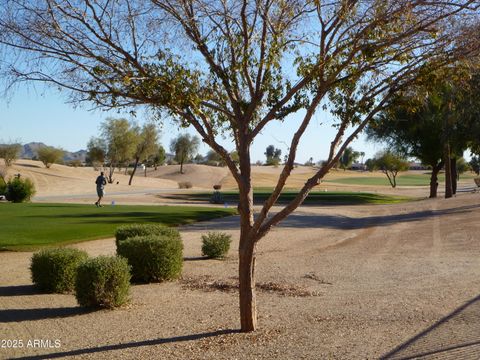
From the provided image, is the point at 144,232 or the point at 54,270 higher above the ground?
the point at 144,232

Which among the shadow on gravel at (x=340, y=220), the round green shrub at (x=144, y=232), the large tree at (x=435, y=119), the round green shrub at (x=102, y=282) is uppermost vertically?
the large tree at (x=435, y=119)

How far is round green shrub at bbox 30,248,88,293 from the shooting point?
11.3 meters

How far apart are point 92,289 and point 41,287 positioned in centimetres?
219

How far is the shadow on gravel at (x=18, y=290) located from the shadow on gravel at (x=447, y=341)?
22.8 feet

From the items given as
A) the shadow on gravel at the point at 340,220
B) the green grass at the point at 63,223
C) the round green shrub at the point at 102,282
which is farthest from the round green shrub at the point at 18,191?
the round green shrub at the point at 102,282

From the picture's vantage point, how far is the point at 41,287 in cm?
1146

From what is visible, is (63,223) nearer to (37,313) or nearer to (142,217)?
(142,217)

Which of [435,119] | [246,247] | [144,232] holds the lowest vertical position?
[144,232]

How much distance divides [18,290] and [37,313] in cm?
218

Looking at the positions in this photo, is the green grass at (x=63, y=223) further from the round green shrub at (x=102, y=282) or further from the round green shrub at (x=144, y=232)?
the round green shrub at (x=102, y=282)

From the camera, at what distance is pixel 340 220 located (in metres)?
30.8

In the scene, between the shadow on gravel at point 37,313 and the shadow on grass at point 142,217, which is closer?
the shadow on gravel at point 37,313

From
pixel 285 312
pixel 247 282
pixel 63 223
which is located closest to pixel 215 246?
pixel 285 312

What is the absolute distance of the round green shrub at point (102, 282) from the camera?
972 cm
